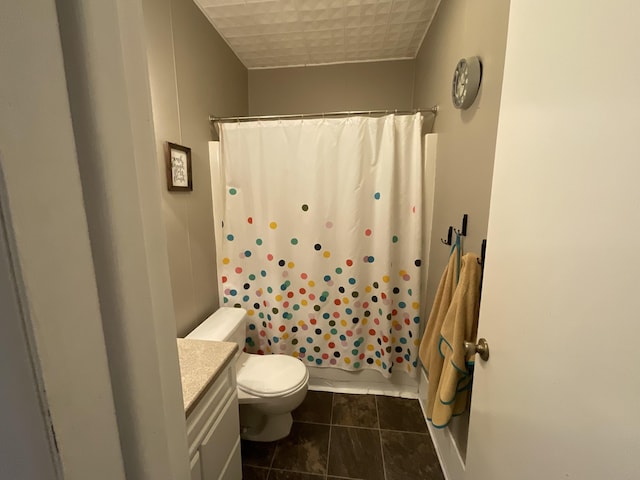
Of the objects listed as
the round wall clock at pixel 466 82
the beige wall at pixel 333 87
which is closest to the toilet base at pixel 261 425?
the round wall clock at pixel 466 82

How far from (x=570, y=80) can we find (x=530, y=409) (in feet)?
2.06

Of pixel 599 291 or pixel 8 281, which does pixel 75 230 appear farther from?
pixel 599 291

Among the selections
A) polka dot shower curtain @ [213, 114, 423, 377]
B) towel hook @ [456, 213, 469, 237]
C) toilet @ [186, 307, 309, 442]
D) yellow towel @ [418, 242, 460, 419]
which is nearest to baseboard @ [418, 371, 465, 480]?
yellow towel @ [418, 242, 460, 419]

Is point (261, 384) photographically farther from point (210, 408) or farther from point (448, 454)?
point (448, 454)

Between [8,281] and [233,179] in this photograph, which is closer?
[8,281]

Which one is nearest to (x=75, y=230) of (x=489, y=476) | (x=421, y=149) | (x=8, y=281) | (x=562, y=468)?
(x=8, y=281)

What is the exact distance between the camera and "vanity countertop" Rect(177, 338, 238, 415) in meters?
0.91

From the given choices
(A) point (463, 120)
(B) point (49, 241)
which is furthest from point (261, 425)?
(A) point (463, 120)

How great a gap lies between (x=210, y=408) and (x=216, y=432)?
0.38 feet

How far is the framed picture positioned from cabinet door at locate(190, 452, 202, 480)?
117cm

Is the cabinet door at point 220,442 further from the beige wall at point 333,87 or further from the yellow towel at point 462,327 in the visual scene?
the beige wall at point 333,87

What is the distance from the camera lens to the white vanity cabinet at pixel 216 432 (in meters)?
0.91

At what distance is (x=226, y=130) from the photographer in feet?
6.11

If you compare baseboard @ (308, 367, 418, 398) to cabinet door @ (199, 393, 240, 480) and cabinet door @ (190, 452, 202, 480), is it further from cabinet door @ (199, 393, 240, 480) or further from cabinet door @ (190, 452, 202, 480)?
cabinet door @ (190, 452, 202, 480)
